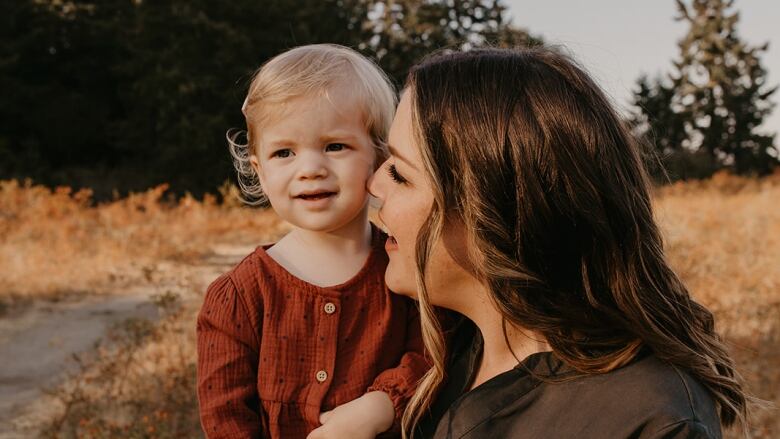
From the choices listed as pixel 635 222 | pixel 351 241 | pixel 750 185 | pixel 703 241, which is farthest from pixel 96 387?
pixel 750 185

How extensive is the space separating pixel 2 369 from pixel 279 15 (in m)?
17.1

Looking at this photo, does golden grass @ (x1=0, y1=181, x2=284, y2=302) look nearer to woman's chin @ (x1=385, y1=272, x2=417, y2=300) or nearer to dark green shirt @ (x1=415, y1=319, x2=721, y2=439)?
woman's chin @ (x1=385, y1=272, x2=417, y2=300)

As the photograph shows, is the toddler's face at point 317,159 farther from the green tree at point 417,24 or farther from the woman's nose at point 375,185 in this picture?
the green tree at point 417,24

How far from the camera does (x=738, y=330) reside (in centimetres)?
570

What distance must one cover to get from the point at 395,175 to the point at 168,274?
24.4 ft

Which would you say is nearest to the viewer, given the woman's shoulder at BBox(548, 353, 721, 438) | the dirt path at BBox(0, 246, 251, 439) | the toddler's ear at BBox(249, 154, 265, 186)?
the woman's shoulder at BBox(548, 353, 721, 438)

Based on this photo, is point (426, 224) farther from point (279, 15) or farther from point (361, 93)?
point (279, 15)

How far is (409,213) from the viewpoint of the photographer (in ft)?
5.28

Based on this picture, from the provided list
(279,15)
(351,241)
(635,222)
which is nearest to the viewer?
(635,222)

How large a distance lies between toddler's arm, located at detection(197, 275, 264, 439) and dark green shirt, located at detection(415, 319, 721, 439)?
440 mm

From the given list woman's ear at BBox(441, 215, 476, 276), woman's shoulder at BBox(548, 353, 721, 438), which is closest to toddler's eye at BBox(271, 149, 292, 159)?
woman's ear at BBox(441, 215, 476, 276)

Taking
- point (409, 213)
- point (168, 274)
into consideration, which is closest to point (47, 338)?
point (168, 274)

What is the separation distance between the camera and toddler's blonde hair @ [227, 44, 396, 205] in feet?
5.98

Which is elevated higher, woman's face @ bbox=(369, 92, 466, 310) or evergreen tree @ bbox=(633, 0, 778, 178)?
woman's face @ bbox=(369, 92, 466, 310)
